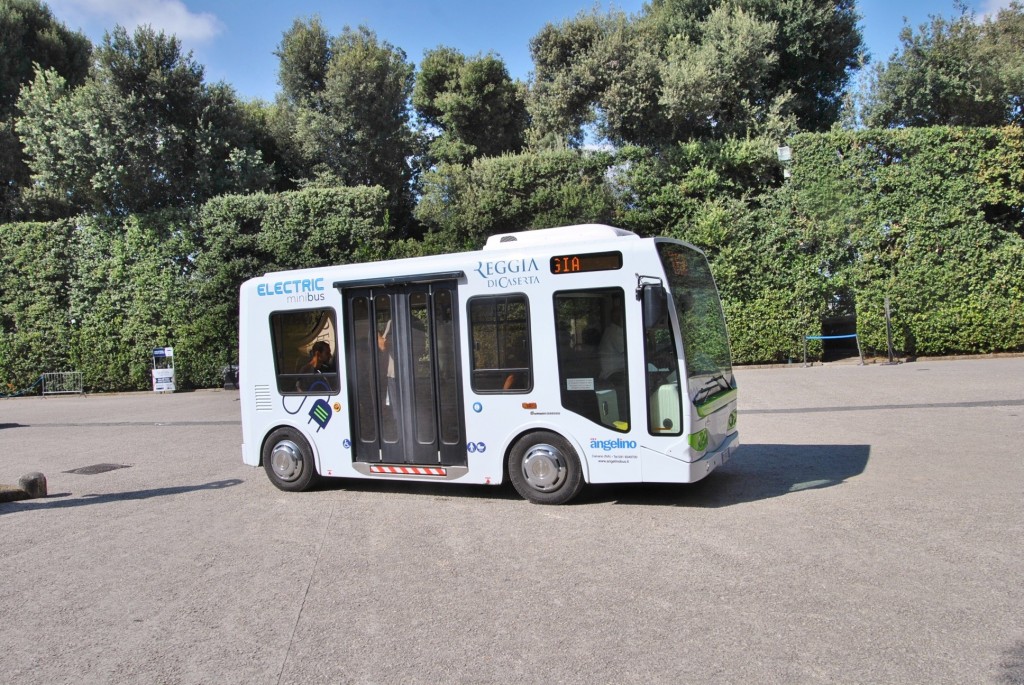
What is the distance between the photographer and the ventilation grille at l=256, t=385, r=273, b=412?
9.09 m

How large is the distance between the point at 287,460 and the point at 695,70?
1921 cm

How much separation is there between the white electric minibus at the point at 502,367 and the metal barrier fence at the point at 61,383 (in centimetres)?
2060

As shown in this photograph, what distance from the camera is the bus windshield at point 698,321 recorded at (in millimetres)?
7152

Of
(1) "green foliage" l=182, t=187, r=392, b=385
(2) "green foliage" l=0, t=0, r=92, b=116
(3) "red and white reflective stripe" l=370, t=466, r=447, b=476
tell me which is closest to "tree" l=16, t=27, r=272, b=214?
(1) "green foliage" l=182, t=187, r=392, b=385

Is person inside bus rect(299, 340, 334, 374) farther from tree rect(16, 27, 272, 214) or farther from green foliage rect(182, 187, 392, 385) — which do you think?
tree rect(16, 27, 272, 214)

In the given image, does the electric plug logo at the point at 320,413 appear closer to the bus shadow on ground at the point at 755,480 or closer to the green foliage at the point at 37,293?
the bus shadow on ground at the point at 755,480

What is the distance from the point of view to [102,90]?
2430cm

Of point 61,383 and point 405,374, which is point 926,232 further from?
point 61,383

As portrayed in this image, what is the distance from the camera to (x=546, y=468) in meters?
7.54

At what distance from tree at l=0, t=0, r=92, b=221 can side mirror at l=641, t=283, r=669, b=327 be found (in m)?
29.3

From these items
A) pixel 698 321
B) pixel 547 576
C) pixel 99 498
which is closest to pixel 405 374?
pixel 698 321

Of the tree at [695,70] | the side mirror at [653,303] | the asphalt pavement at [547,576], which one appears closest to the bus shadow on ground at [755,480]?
the asphalt pavement at [547,576]

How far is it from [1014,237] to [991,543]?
18.3m

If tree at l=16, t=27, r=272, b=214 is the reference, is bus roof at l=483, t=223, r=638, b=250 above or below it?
below
